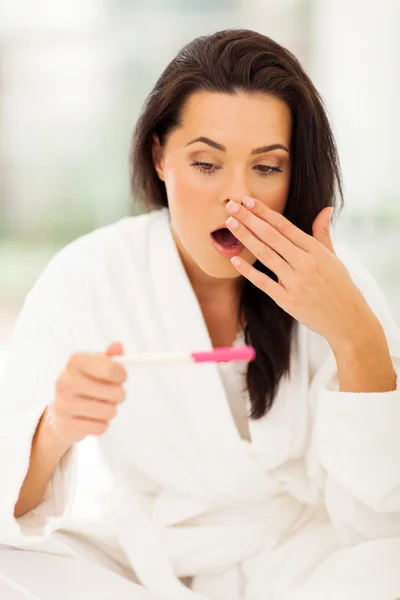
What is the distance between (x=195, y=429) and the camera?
104cm

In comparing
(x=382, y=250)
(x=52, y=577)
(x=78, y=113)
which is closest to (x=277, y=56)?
(x=52, y=577)

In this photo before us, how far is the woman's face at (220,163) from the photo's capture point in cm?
91

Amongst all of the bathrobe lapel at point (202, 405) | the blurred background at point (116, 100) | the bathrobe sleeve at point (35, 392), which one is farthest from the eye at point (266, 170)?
the blurred background at point (116, 100)

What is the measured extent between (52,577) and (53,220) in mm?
2243

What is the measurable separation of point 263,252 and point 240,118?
0.60 feet

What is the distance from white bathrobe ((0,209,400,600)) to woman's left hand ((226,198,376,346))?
4.5 inches

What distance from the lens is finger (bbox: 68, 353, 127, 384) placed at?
2.23 ft

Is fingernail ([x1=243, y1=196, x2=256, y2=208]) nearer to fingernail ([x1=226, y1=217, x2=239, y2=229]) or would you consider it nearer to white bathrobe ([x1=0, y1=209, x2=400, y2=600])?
fingernail ([x1=226, y1=217, x2=239, y2=229])

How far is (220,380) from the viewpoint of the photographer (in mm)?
1026

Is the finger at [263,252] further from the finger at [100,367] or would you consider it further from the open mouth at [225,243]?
the finger at [100,367]

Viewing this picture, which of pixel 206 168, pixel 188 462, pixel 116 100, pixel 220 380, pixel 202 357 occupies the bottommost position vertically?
pixel 188 462

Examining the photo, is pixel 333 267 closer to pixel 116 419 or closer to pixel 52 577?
pixel 116 419

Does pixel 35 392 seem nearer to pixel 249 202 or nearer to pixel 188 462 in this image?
pixel 188 462

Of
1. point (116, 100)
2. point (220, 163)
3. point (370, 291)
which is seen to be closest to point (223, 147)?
point (220, 163)
